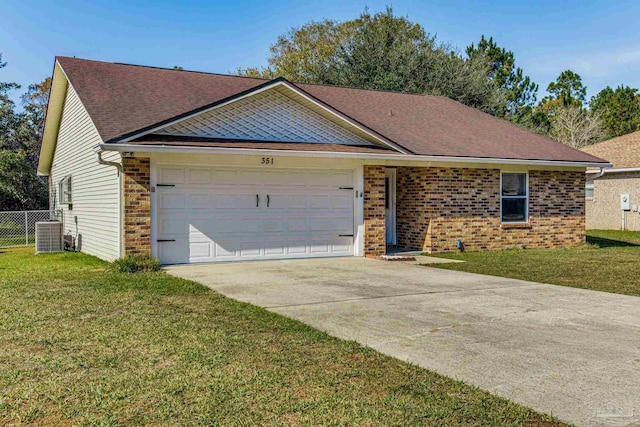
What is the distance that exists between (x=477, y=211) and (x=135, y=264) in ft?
29.0

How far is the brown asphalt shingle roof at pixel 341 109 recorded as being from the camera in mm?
12820

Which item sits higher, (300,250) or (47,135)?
(47,135)

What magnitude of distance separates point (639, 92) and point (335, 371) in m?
53.8

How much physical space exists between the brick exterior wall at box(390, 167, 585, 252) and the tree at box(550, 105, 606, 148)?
96.2 ft

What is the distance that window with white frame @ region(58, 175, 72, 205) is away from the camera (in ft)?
54.6

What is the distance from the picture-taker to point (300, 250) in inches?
517

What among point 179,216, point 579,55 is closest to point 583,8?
point 179,216

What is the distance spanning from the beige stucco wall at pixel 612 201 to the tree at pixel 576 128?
19.5 meters

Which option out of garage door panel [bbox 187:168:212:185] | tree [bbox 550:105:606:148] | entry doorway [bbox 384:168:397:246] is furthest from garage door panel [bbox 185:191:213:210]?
tree [bbox 550:105:606:148]

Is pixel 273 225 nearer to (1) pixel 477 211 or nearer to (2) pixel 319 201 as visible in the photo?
(2) pixel 319 201

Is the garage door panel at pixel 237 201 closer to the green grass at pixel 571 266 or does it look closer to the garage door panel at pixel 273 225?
the garage door panel at pixel 273 225

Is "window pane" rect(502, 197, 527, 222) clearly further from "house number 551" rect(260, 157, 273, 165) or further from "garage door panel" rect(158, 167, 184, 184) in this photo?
"garage door panel" rect(158, 167, 184, 184)

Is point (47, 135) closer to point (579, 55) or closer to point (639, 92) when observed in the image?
point (579, 55)

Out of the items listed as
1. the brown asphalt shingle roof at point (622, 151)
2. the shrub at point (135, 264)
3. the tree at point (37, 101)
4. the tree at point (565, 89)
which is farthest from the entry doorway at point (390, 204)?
the tree at point (565, 89)
